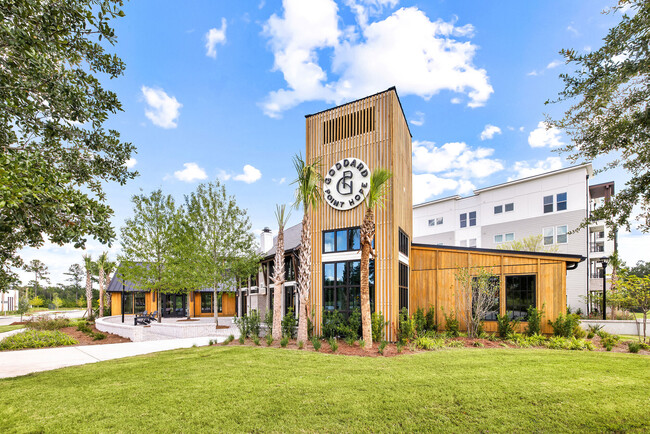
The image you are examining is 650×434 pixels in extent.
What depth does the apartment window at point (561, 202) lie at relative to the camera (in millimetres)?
28031

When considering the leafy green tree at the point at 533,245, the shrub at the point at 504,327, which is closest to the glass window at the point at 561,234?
the leafy green tree at the point at 533,245

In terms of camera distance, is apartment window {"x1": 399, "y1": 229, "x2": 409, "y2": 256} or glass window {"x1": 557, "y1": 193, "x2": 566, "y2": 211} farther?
glass window {"x1": 557, "y1": 193, "x2": 566, "y2": 211}

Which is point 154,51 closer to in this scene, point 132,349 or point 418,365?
point 132,349

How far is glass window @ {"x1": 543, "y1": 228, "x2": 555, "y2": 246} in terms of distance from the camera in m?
28.5

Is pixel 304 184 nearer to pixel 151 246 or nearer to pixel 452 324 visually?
pixel 452 324

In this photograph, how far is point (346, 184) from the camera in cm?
1579

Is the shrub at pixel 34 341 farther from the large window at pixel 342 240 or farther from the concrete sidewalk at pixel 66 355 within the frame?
the large window at pixel 342 240

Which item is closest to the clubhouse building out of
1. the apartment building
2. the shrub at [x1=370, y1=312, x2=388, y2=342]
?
the shrub at [x1=370, y1=312, x2=388, y2=342]

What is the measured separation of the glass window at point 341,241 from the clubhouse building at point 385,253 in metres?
0.05

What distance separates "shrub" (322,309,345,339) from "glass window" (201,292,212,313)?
66.0 feet

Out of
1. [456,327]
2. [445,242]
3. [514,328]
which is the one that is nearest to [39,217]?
[456,327]

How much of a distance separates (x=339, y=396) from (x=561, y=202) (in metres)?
28.8

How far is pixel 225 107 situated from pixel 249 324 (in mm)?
9727

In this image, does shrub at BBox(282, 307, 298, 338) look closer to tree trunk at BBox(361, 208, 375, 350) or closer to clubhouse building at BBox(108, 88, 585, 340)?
clubhouse building at BBox(108, 88, 585, 340)
